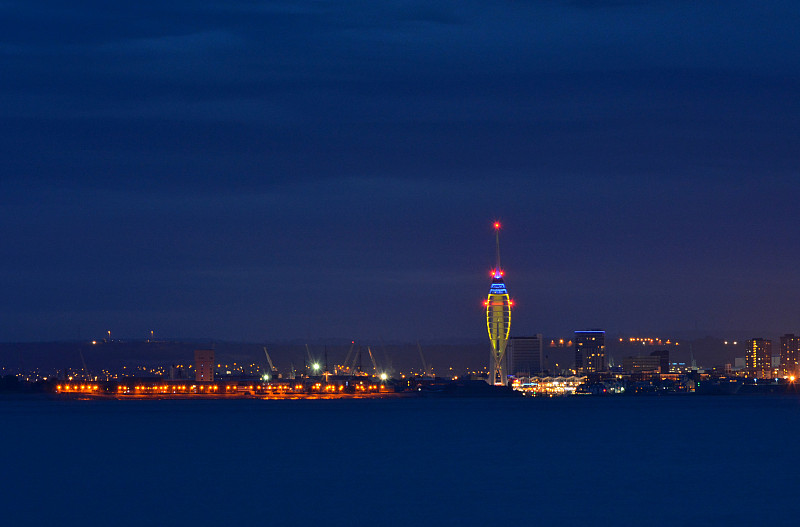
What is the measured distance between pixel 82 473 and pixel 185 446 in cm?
3057

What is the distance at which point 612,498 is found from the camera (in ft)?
241

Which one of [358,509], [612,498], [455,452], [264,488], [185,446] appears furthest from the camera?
[185,446]

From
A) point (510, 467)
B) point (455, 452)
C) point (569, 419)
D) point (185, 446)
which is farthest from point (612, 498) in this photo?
point (569, 419)

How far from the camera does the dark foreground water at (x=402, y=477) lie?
218 feet

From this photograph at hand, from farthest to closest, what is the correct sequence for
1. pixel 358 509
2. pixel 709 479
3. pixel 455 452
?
pixel 455 452 → pixel 709 479 → pixel 358 509

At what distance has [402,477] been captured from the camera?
86938 millimetres

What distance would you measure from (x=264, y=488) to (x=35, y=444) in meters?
56.4

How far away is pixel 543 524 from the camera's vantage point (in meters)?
62.4

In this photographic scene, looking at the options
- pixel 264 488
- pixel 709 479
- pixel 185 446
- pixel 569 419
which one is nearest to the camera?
pixel 264 488

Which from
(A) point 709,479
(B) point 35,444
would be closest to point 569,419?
(B) point 35,444

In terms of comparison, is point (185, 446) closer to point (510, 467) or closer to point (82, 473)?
point (82, 473)

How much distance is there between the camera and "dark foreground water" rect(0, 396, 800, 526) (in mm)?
66312

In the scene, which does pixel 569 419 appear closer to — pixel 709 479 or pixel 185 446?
pixel 185 446

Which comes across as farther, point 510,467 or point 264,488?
point 510,467
